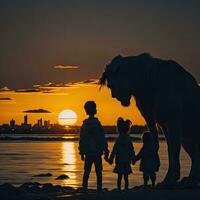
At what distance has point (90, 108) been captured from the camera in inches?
534

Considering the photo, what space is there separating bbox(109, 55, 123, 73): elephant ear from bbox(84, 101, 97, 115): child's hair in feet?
4.14

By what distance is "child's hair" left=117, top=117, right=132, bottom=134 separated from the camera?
14.1 metres

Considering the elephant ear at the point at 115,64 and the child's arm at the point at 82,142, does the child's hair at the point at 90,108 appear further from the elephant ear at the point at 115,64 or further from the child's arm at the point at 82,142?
the elephant ear at the point at 115,64

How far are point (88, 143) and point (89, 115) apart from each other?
649 millimetres

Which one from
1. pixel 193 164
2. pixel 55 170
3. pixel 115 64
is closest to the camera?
pixel 115 64

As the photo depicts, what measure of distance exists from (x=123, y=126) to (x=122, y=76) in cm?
129

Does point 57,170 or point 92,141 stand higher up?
point 92,141

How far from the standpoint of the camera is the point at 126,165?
14.1 metres

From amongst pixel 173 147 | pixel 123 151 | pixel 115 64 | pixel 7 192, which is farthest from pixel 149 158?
pixel 7 192

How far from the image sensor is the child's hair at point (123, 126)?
14102 mm

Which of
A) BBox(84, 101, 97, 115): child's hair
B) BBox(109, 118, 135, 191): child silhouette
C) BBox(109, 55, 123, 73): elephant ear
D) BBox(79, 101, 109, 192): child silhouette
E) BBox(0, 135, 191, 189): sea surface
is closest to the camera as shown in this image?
BBox(79, 101, 109, 192): child silhouette

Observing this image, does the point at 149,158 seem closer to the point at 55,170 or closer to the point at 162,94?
the point at 162,94

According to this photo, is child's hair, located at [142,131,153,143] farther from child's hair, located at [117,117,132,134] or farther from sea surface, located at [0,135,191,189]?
sea surface, located at [0,135,191,189]

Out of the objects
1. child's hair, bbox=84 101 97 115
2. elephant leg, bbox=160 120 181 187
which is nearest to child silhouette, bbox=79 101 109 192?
child's hair, bbox=84 101 97 115
